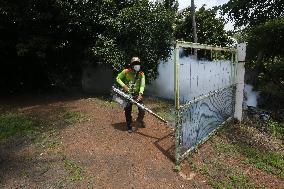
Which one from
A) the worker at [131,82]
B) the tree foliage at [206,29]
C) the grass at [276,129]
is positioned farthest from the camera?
the tree foliage at [206,29]

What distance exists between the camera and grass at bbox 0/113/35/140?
28.8 ft

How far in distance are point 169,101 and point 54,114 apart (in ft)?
16.6

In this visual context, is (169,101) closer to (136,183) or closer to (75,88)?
A: (75,88)

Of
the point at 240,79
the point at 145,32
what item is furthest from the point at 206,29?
the point at 240,79

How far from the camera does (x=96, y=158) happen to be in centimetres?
697

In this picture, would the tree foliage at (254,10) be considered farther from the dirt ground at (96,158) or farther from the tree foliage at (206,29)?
the dirt ground at (96,158)

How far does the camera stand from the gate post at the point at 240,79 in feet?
32.4

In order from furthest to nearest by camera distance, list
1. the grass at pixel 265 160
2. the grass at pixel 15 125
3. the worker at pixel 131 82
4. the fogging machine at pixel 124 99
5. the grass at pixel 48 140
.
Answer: the grass at pixel 15 125
the worker at pixel 131 82
the fogging machine at pixel 124 99
the grass at pixel 48 140
the grass at pixel 265 160

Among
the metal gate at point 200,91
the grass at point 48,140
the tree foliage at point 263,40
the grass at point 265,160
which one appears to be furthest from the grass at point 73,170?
the tree foliage at point 263,40

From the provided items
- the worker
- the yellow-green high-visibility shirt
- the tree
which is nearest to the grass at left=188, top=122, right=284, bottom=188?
the worker

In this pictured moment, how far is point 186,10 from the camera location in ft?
86.6

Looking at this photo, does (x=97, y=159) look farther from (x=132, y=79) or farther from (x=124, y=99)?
(x=132, y=79)

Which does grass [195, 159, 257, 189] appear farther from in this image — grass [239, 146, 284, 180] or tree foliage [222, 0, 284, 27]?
tree foliage [222, 0, 284, 27]

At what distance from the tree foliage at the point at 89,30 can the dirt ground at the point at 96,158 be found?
4635mm
